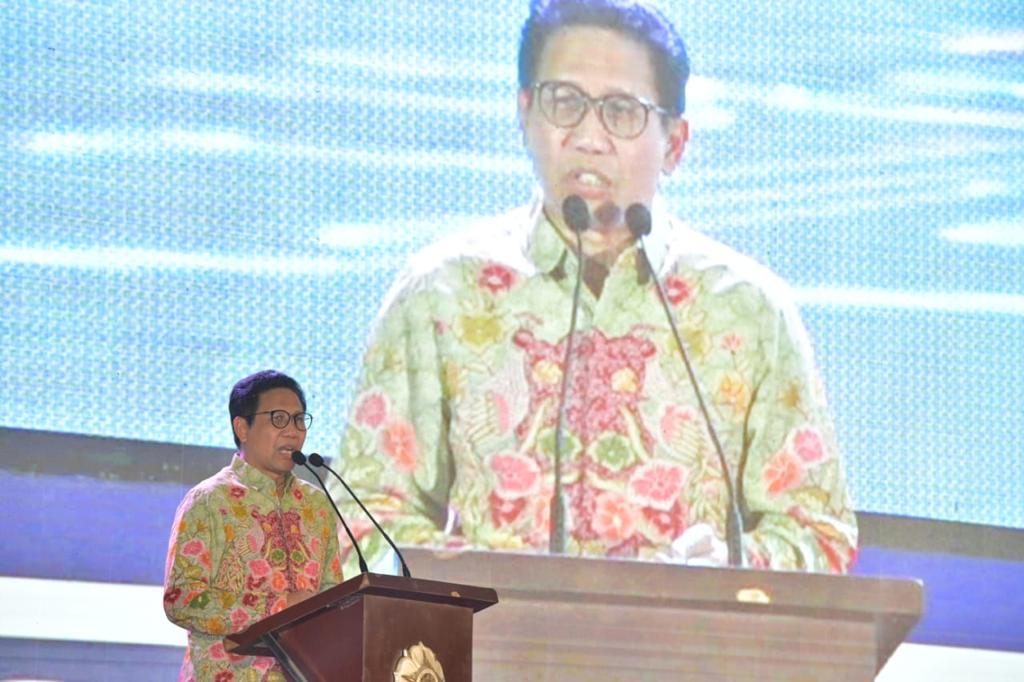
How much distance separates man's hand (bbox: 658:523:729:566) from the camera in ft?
15.7

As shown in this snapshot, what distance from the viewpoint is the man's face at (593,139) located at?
4.97 m

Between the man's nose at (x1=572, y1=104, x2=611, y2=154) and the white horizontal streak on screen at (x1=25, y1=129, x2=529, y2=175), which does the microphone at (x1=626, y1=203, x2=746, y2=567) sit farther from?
the white horizontal streak on screen at (x1=25, y1=129, x2=529, y2=175)

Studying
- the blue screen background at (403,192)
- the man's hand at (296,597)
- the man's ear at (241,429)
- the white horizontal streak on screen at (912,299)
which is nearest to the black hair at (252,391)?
the man's ear at (241,429)

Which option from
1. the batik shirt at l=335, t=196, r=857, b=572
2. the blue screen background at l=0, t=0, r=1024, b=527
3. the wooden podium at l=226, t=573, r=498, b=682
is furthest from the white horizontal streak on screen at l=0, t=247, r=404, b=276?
the wooden podium at l=226, t=573, r=498, b=682

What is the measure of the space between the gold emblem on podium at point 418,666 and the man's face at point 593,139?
1722mm

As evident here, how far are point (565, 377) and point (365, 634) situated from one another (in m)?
1.63

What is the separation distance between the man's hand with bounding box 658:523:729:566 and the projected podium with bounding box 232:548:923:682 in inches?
4.2

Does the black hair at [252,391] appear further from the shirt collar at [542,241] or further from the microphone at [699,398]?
the microphone at [699,398]

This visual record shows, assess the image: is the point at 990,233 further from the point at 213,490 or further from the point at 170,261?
the point at 213,490

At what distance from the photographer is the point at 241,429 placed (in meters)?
3.85

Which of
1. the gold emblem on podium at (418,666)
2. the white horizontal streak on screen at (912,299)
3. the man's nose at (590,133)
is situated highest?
the man's nose at (590,133)

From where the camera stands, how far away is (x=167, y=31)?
15.4ft

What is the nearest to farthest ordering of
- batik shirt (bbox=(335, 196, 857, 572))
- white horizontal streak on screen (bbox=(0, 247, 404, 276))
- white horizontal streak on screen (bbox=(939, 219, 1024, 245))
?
white horizontal streak on screen (bbox=(0, 247, 404, 276)) → batik shirt (bbox=(335, 196, 857, 572)) → white horizontal streak on screen (bbox=(939, 219, 1024, 245))

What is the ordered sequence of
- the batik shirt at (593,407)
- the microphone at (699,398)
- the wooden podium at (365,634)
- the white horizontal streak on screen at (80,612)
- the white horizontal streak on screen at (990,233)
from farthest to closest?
the white horizontal streak on screen at (990,233)
the microphone at (699,398)
the batik shirt at (593,407)
the white horizontal streak on screen at (80,612)
the wooden podium at (365,634)
